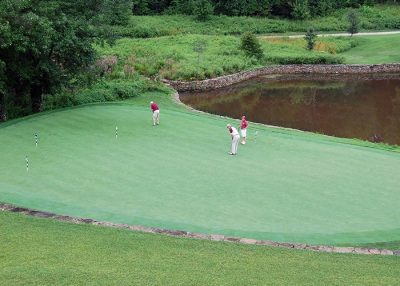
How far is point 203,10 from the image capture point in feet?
180

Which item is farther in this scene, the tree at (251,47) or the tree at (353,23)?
the tree at (353,23)

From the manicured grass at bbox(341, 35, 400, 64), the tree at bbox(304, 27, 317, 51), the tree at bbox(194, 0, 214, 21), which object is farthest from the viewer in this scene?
the tree at bbox(194, 0, 214, 21)

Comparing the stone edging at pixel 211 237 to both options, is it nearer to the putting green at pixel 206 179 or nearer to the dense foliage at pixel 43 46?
the putting green at pixel 206 179

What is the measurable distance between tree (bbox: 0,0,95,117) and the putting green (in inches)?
101

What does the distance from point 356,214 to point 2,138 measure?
11467 mm

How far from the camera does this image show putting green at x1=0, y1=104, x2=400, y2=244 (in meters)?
12.9

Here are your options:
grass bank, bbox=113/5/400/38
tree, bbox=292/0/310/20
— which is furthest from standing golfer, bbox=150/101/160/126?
tree, bbox=292/0/310/20

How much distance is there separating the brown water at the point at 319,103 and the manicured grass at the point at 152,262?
50.5ft

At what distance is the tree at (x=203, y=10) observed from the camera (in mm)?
54875

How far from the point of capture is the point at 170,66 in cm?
3669

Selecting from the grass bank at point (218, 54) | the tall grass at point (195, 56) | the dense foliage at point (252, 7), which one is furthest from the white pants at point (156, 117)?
the dense foliage at point (252, 7)

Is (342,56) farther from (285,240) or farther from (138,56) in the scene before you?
(285,240)

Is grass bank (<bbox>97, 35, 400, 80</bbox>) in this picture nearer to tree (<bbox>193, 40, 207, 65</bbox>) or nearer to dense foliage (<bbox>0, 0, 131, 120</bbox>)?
tree (<bbox>193, 40, 207, 65</bbox>)

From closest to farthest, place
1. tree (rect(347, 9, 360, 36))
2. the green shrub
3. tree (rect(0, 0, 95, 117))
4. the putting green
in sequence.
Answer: the putting green < tree (rect(0, 0, 95, 117)) < the green shrub < tree (rect(347, 9, 360, 36))
